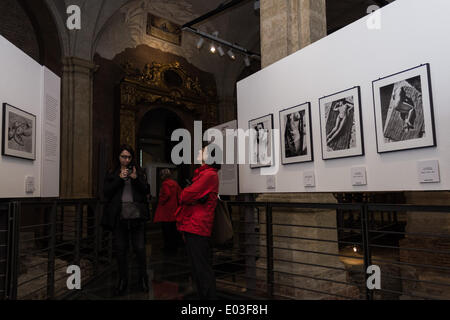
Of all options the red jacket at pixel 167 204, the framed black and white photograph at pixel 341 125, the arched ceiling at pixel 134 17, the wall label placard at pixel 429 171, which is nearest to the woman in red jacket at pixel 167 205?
the red jacket at pixel 167 204

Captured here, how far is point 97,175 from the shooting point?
1034 cm

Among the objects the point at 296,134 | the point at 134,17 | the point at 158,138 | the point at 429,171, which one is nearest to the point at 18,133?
the point at 296,134

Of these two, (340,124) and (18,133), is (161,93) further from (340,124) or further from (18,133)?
(340,124)

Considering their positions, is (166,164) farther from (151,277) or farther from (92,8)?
(151,277)

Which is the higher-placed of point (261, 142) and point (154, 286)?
point (261, 142)

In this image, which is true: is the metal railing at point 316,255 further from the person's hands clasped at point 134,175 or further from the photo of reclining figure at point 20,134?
the photo of reclining figure at point 20,134

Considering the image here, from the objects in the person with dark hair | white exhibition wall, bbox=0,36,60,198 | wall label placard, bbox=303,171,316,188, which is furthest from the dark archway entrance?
wall label placard, bbox=303,171,316,188

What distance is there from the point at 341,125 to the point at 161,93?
957 cm

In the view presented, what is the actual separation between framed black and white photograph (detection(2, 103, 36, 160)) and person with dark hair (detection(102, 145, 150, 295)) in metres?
0.91

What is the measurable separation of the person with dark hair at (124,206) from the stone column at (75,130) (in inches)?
240

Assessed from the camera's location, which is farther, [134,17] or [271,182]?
[134,17]

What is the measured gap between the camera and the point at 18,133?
3.62 meters

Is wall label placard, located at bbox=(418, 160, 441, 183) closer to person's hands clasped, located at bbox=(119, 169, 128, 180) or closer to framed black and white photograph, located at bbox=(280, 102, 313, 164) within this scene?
framed black and white photograph, located at bbox=(280, 102, 313, 164)

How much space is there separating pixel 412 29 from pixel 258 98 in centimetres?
198
